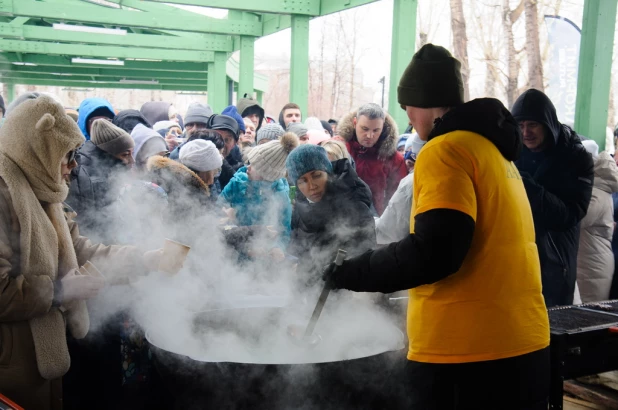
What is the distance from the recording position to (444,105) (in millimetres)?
1828

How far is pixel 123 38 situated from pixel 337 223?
10.1m

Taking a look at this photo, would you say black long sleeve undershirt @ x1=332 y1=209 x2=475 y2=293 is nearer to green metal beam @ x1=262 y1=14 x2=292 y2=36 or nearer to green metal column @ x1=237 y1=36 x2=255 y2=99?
green metal beam @ x1=262 y1=14 x2=292 y2=36

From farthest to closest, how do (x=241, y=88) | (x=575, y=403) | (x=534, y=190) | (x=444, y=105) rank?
(x=241, y=88) < (x=575, y=403) < (x=534, y=190) < (x=444, y=105)

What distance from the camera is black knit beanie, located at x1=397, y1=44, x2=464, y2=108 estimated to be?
1.81 metres

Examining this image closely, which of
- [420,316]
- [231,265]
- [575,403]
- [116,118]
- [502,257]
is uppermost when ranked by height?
[116,118]

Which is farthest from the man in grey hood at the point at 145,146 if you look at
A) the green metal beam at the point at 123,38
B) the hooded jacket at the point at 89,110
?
the green metal beam at the point at 123,38

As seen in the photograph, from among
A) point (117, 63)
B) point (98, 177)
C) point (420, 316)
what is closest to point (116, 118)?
point (98, 177)

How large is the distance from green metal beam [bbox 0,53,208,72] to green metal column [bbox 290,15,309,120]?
878 centimetres

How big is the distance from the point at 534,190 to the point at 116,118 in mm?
3366

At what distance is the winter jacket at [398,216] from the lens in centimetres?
310

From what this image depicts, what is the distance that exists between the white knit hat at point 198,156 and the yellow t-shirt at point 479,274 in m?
2.06

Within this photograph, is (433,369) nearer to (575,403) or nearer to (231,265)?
(231,265)

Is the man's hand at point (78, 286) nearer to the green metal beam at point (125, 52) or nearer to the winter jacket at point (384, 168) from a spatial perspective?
the winter jacket at point (384, 168)

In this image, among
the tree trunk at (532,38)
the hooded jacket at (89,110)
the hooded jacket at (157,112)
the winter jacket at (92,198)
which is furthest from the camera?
the tree trunk at (532,38)
